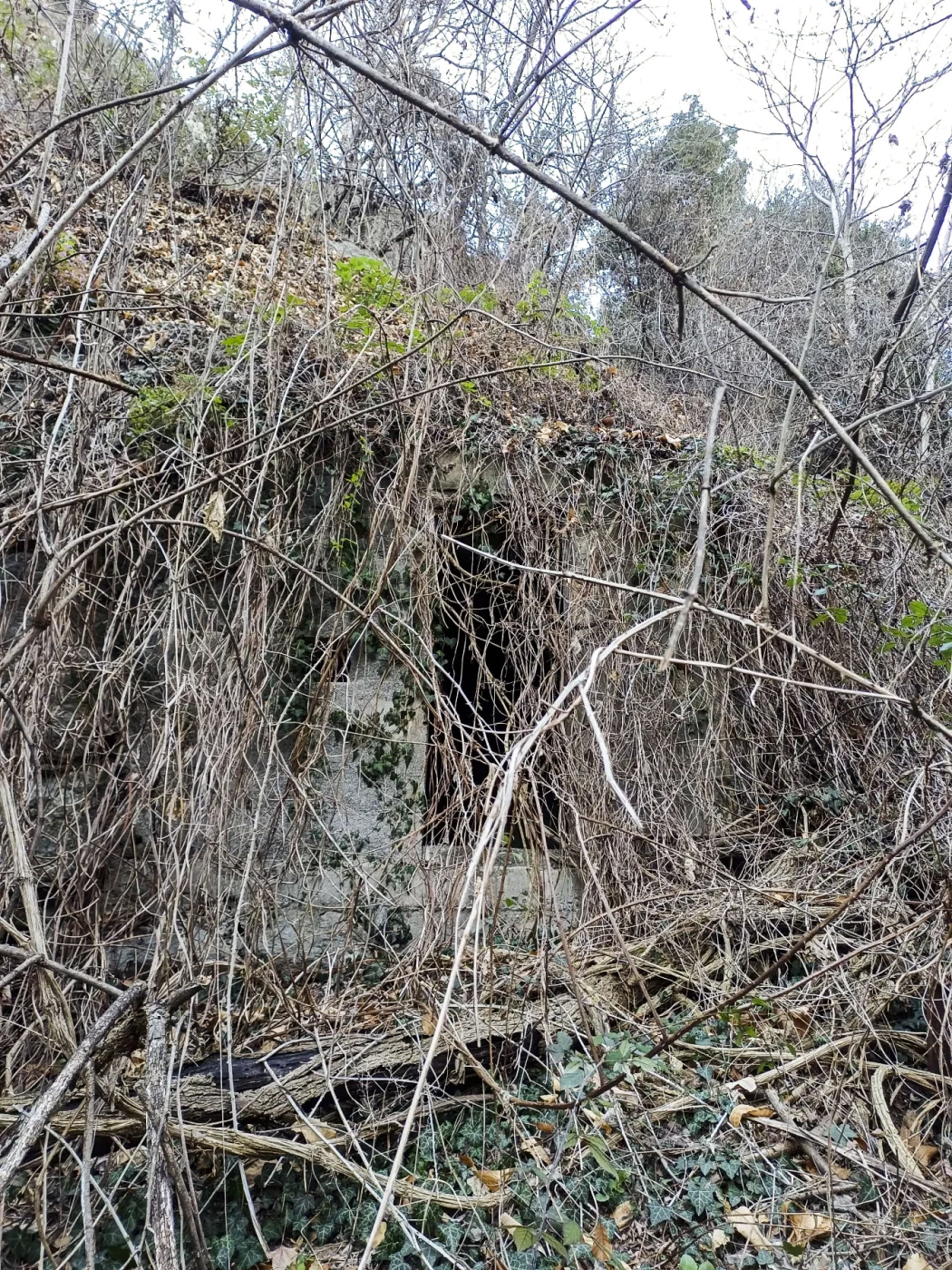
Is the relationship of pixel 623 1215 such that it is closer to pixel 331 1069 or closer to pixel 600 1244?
pixel 600 1244

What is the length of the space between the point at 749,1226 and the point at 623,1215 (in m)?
0.39

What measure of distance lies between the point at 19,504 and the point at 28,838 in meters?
1.47

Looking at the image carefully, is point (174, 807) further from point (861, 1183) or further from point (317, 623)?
point (861, 1183)

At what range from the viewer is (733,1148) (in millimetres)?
2590

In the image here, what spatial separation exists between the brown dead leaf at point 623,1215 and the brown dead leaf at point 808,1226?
49cm

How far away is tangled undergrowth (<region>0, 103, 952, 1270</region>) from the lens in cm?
247

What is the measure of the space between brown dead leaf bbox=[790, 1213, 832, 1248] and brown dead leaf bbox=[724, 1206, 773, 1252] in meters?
0.09

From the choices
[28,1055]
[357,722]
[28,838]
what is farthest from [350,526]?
[28,1055]

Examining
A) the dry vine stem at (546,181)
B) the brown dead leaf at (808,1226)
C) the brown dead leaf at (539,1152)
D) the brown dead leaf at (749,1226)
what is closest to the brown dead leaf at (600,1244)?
the brown dead leaf at (539,1152)

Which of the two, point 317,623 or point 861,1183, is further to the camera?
point 317,623

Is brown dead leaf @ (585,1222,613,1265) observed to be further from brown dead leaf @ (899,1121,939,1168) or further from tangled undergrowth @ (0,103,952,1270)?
brown dead leaf @ (899,1121,939,1168)

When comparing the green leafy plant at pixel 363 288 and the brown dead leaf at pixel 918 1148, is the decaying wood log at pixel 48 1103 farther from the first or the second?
the green leafy plant at pixel 363 288

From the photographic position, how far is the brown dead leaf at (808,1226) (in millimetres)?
2318

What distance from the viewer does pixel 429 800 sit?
402 centimetres
